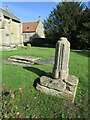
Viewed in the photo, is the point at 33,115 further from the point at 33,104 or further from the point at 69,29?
the point at 69,29

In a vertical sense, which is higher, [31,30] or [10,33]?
[31,30]

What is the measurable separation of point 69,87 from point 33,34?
3502cm

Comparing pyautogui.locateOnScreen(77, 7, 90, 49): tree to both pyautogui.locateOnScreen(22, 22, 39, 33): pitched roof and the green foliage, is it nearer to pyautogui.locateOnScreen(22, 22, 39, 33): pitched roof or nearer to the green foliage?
the green foliage

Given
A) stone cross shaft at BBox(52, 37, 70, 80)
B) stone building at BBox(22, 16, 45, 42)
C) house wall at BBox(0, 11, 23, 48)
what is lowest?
stone cross shaft at BBox(52, 37, 70, 80)

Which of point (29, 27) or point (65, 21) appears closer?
point (65, 21)

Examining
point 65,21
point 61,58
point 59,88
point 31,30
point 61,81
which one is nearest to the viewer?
point 59,88

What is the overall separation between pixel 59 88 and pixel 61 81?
320 mm

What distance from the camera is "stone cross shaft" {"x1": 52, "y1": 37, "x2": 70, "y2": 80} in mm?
4059

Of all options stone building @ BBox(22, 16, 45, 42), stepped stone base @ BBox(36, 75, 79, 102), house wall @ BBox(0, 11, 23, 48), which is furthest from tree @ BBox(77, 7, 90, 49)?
stepped stone base @ BBox(36, 75, 79, 102)

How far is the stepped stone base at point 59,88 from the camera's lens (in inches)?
147

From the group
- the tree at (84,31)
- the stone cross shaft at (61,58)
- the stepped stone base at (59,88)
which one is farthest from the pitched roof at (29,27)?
the stepped stone base at (59,88)

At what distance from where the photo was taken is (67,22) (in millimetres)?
23281

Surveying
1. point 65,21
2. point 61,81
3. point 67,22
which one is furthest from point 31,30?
point 61,81

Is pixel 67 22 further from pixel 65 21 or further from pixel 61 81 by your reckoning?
pixel 61 81
